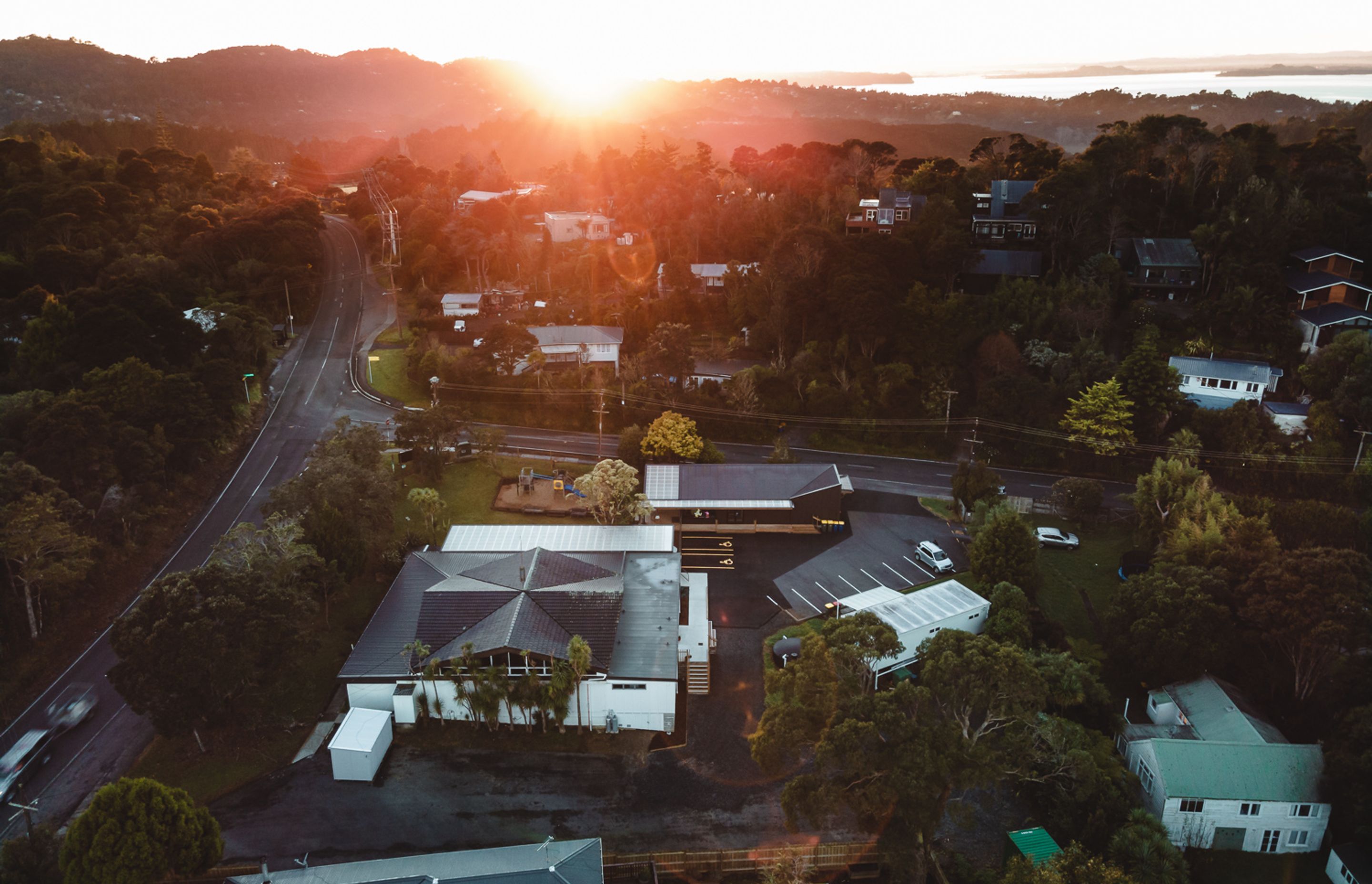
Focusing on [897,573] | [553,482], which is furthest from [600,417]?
[897,573]

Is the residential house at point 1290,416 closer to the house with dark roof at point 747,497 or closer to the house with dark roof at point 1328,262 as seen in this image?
the house with dark roof at point 1328,262

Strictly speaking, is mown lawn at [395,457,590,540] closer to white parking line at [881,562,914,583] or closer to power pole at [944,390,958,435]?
white parking line at [881,562,914,583]

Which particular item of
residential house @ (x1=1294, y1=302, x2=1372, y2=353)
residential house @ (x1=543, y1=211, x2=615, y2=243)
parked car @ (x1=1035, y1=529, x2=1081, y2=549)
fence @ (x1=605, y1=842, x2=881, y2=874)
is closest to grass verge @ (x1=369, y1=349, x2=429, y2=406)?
residential house @ (x1=543, y1=211, x2=615, y2=243)

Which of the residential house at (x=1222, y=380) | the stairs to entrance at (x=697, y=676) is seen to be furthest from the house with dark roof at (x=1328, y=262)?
the stairs to entrance at (x=697, y=676)

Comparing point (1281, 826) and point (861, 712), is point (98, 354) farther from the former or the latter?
point (1281, 826)

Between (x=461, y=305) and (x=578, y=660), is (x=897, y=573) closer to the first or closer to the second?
(x=578, y=660)

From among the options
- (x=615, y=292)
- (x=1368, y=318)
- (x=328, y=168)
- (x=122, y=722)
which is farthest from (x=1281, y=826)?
(x=328, y=168)
